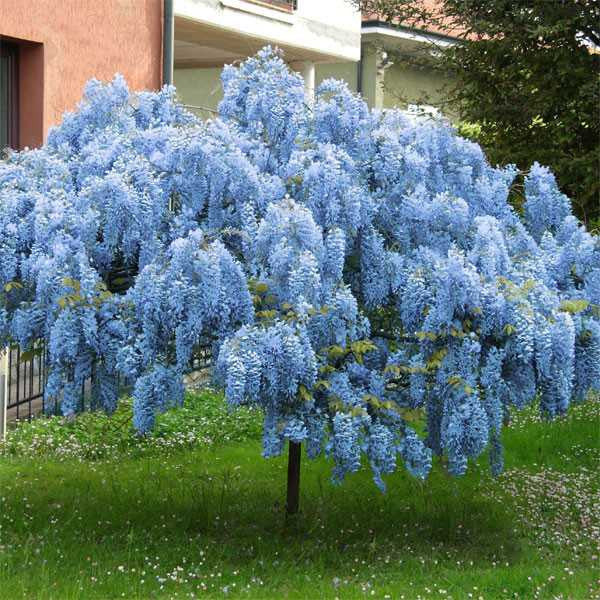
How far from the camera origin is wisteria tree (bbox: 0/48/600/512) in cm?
712

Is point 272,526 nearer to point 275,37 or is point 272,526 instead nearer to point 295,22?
point 275,37

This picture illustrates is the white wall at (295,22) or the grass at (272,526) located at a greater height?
the white wall at (295,22)

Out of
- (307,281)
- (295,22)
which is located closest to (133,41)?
(295,22)

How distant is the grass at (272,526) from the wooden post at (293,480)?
12 cm

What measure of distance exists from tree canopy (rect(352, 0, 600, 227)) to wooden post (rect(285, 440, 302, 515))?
691cm

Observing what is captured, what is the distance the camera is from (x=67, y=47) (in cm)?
1641

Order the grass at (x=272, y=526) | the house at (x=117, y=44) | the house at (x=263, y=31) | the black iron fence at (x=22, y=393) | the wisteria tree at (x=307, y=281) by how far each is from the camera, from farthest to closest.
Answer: the house at (x=263, y=31), the house at (x=117, y=44), the black iron fence at (x=22, y=393), the grass at (x=272, y=526), the wisteria tree at (x=307, y=281)

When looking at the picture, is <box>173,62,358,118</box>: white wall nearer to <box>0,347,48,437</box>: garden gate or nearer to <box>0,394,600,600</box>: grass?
<box>0,347,48,437</box>: garden gate

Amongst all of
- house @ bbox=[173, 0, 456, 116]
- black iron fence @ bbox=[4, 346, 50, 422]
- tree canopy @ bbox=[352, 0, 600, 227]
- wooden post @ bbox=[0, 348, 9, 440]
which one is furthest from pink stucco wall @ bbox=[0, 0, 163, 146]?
wooden post @ bbox=[0, 348, 9, 440]

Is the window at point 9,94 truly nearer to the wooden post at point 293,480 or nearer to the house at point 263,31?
the house at point 263,31

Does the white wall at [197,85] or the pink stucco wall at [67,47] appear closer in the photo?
the pink stucco wall at [67,47]

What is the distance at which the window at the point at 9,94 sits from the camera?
15898 millimetres

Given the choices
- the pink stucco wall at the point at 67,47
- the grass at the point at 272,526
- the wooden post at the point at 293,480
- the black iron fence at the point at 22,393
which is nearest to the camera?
the grass at the point at 272,526

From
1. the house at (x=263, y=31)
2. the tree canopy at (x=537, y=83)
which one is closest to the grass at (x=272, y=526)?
the tree canopy at (x=537, y=83)
